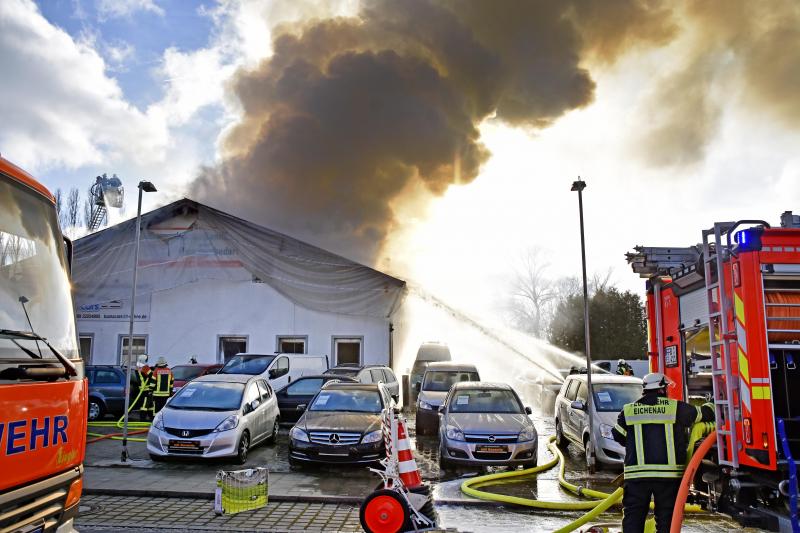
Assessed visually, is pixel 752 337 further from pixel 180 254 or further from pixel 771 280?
pixel 180 254

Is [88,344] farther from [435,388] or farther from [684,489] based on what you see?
[684,489]

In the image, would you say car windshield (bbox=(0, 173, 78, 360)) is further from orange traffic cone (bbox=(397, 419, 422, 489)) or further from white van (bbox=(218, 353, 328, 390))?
white van (bbox=(218, 353, 328, 390))

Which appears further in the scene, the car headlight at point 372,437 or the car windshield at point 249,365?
the car windshield at point 249,365

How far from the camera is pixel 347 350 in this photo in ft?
67.5

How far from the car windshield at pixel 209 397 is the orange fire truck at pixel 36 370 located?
7.05m

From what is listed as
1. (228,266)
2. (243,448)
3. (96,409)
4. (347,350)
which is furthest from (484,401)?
(228,266)

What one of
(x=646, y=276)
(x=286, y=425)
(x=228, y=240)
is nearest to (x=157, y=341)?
(x=228, y=240)

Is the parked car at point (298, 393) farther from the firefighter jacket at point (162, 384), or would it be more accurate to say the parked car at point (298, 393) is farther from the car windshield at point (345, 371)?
the firefighter jacket at point (162, 384)

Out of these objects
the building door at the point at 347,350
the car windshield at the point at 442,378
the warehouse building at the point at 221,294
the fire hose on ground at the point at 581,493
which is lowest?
the fire hose on ground at the point at 581,493

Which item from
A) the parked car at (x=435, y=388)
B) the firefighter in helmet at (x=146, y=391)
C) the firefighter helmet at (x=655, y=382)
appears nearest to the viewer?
the firefighter helmet at (x=655, y=382)

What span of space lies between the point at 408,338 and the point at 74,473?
19.5 m

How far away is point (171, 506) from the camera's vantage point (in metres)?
7.48

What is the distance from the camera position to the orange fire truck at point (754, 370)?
15.2 feet

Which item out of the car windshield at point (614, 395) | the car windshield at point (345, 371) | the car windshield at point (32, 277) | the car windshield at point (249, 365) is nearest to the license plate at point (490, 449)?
the car windshield at point (614, 395)
